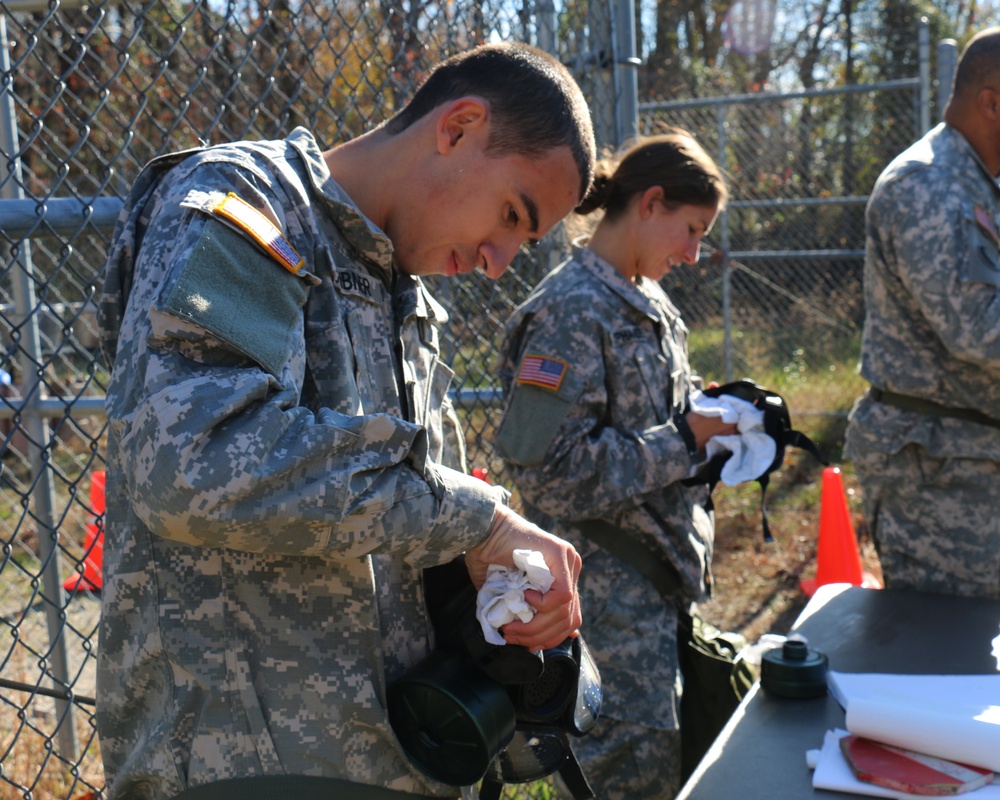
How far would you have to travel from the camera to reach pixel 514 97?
56.9 inches

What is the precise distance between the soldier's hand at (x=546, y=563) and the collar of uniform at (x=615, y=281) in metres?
1.29

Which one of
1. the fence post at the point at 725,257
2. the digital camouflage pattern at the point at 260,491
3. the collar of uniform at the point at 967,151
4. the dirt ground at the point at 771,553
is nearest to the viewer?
the digital camouflage pattern at the point at 260,491

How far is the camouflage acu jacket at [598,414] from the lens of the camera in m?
2.42

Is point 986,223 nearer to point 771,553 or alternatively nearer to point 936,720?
point 936,720

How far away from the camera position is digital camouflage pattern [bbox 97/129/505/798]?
1115 millimetres

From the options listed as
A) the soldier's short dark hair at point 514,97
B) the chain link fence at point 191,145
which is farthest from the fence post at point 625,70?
the soldier's short dark hair at point 514,97

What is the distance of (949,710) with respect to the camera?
1.56 m

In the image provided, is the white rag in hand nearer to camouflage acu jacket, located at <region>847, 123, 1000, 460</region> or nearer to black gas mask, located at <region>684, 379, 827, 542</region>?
black gas mask, located at <region>684, 379, 827, 542</region>

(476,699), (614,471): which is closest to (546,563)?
(476,699)

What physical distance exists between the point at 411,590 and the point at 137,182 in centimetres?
67

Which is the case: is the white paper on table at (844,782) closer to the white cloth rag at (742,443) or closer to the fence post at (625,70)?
the white cloth rag at (742,443)

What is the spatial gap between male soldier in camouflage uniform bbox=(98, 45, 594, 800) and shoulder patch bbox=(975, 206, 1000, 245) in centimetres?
171

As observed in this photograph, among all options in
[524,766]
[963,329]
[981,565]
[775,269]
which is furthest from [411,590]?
[775,269]

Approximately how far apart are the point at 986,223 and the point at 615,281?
1112 mm
